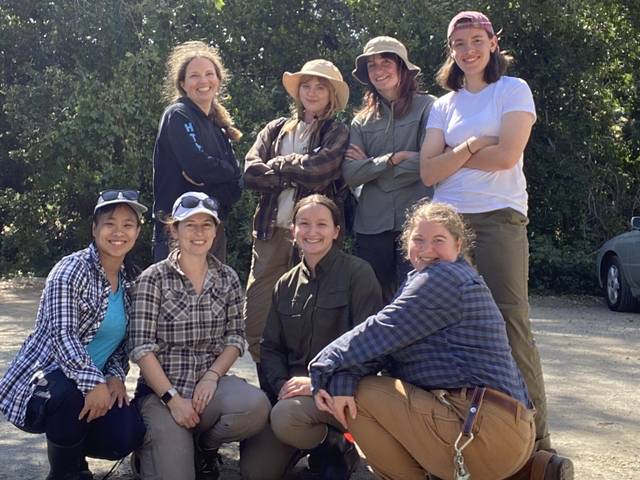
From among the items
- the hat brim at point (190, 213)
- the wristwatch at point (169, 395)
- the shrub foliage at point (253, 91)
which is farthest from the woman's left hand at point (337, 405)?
the shrub foliage at point (253, 91)

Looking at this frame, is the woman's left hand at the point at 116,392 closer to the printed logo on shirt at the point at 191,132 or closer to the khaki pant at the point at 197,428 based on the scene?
the khaki pant at the point at 197,428

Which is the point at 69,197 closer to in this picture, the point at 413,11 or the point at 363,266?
the point at 413,11

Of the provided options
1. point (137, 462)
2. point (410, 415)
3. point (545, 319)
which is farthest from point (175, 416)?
point (545, 319)

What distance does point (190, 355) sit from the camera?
4.58 meters

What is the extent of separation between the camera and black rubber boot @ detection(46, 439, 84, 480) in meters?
4.34

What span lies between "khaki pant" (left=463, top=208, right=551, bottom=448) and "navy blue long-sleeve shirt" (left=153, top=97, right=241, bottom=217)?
5.27 ft

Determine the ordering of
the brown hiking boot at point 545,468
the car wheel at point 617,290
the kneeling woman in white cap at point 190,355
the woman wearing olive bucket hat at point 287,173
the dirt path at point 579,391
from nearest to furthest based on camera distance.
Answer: the brown hiking boot at point 545,468 → the kneeling woman in white cap at point 190,355 → the dirt path at point 579,391 → the woman wearing olive bucket hat at point 287,173 → the car wheel at point 617,290

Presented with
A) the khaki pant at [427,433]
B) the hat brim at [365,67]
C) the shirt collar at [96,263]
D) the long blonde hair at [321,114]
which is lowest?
the khaki pant at [427,433]

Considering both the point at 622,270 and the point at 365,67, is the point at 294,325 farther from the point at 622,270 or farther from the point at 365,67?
the point at 622,270

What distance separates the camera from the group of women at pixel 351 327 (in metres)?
3.90

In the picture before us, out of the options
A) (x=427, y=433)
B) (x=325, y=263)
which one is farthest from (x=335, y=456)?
(x=325, y=263)

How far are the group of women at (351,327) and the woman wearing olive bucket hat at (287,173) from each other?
7cm

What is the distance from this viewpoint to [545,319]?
11.0 meters

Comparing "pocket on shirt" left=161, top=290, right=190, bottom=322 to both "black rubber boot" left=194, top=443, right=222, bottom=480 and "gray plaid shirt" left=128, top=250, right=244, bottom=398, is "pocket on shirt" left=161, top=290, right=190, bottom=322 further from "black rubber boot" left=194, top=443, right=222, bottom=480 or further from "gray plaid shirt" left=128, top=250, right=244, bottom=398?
"black rubber boot" left=194, top=443, right=222, bottom=480
